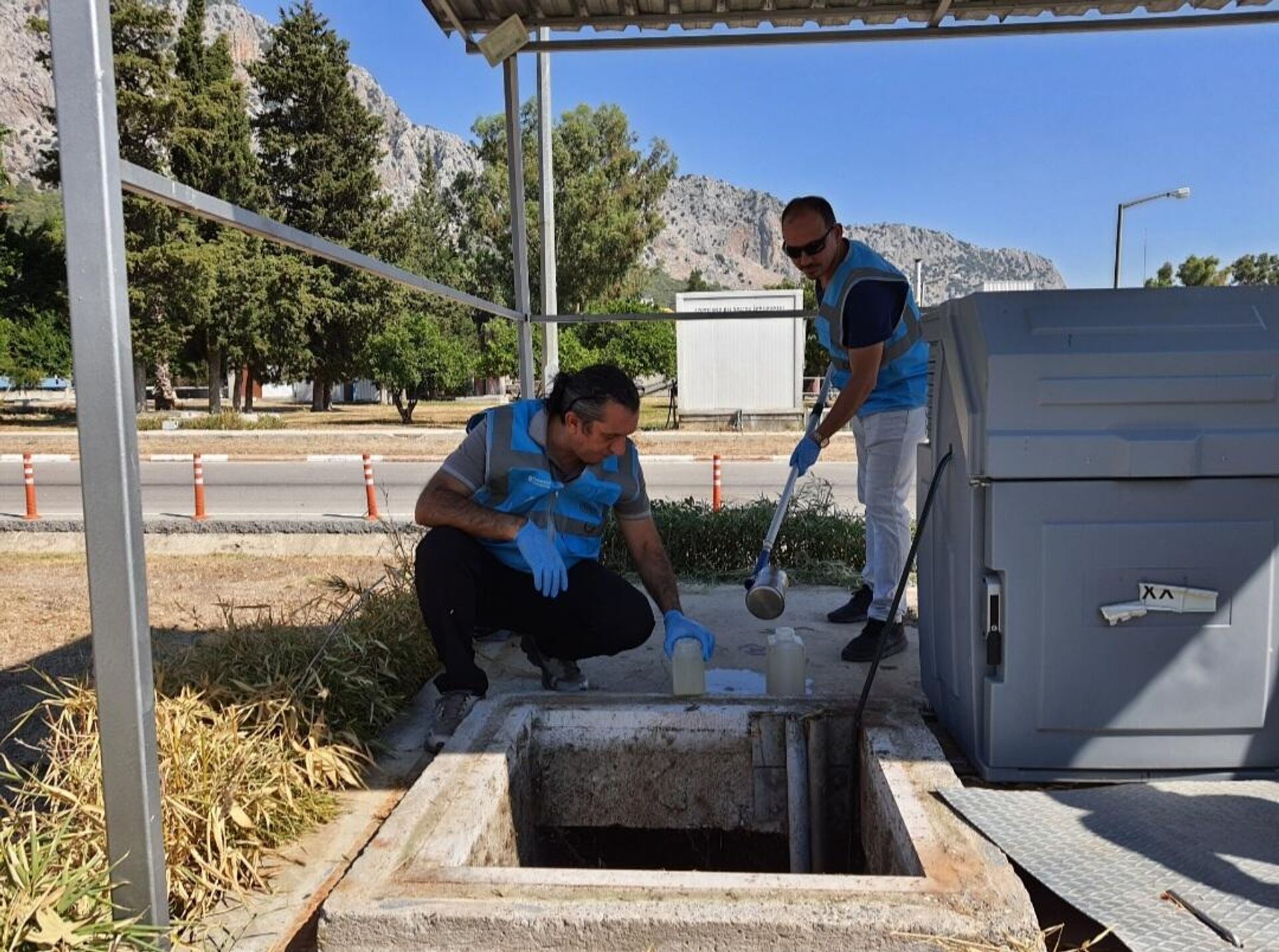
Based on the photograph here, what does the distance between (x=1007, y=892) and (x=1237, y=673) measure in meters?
0.96

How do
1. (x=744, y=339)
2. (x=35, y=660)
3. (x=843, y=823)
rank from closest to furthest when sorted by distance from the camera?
(x=843, y=823)
(x=35, y=660)
(x=744, y=339)

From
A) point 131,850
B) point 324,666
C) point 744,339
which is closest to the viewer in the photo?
point 131,850

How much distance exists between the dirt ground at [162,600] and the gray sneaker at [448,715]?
1.21 m

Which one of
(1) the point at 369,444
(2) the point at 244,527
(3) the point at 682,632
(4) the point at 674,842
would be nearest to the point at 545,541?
(3) the point at 682,632

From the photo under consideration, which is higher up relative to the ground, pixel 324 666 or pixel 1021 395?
pixel 1021 395

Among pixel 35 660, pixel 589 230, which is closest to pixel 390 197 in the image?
pixel 589 230

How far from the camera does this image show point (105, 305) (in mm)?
1563

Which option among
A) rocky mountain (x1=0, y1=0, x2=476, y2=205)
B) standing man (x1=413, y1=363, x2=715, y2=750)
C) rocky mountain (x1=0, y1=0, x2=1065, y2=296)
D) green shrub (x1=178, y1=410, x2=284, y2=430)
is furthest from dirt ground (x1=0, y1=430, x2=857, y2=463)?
rocky mountain (x1=0, y1=0, x2=1065, y2=296)

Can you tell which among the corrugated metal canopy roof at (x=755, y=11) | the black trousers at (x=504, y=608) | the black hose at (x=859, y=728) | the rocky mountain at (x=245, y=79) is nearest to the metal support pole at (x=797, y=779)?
the black hose at (x=859, y=728)

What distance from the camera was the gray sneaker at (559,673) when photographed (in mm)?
3273

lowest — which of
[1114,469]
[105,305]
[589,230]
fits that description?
[1114,469]

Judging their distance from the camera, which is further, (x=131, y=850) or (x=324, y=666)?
(x=324, y=666)

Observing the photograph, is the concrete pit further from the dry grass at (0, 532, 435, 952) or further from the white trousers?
the white trousers

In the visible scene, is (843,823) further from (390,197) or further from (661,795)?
(390,197)
